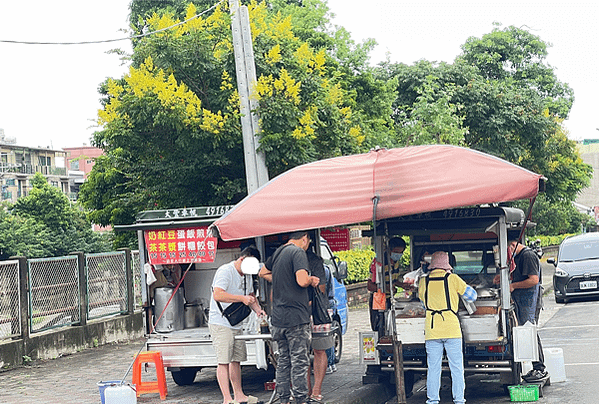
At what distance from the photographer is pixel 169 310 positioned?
11.2 m

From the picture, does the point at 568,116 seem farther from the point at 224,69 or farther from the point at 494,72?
the point at 224,69

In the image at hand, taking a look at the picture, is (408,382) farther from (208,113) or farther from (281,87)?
(208,113)

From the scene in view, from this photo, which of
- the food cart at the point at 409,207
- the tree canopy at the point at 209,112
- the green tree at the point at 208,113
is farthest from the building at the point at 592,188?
the food cart at the point at 409,207

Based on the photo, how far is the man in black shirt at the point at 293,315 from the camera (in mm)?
8266

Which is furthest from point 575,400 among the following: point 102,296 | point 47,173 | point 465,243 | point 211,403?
point 47,173

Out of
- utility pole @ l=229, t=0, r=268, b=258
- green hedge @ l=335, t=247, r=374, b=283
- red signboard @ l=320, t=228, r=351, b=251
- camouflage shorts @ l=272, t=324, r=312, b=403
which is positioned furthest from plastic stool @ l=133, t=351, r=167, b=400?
green hedge @ l=335, t=247, r=374, b=283

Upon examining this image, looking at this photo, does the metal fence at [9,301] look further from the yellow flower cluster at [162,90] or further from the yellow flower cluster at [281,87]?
the yellow flower cluster at [281,87]

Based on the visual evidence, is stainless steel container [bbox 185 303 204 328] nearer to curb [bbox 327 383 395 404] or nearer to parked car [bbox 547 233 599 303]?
curb [bbox 327 383 395 404]

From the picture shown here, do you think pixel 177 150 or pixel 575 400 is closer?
pixel 575 400

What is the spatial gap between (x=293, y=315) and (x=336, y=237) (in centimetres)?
545

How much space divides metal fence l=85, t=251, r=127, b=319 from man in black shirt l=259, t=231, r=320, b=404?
8608 millimetres

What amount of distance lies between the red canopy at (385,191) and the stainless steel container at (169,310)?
116 inches

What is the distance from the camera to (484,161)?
27.5 ft

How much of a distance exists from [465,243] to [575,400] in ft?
8.57
